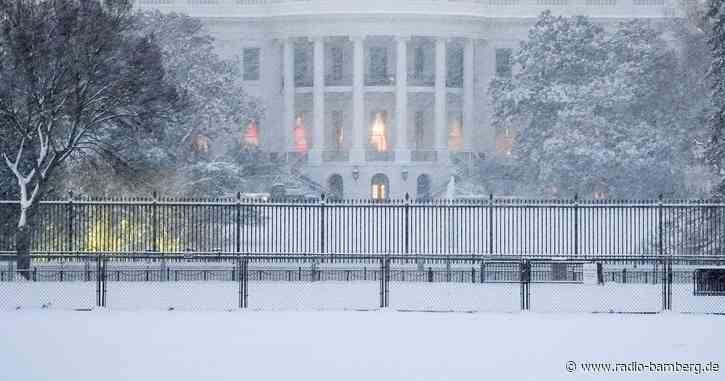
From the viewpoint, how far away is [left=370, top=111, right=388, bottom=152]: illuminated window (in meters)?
91.4

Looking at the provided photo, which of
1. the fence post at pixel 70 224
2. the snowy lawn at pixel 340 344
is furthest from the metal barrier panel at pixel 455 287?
the fence post at pixel 70 224

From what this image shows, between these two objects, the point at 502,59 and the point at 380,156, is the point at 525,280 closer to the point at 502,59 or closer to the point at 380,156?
the point at 380,156

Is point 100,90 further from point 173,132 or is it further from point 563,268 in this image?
point 173,132

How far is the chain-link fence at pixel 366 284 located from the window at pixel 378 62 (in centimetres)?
5002

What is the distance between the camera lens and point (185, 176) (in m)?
59.7

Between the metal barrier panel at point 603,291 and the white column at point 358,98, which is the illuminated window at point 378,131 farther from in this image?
the metal barrier panel at point 603,291

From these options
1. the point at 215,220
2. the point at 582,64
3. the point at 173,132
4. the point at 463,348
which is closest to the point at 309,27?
the point at 582,64

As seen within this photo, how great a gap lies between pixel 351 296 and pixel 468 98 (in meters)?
55.0

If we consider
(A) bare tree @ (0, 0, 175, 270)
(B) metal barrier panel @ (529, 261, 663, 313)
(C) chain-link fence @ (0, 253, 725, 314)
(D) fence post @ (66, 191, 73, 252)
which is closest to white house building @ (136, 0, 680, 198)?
(C) chain-link fence @ (0, 253, 725, 314)

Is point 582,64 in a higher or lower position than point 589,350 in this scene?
higher

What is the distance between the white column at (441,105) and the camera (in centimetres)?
8706

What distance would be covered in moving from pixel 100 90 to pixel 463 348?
721 inches

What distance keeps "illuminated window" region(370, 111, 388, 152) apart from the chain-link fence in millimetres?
47050

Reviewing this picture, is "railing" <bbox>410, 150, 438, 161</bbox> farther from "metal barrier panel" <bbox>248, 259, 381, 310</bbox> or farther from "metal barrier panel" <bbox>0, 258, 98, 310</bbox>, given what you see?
"metal barrier panel" <bbox>0, 258, 98, 310</bbox>
